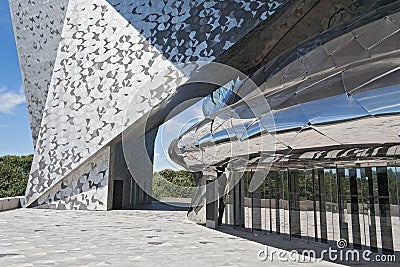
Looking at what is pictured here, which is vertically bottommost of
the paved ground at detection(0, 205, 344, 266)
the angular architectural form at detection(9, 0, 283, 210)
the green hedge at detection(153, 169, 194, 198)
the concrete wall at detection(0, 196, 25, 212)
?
the paved ground at detection(0, 205, 344, 266)

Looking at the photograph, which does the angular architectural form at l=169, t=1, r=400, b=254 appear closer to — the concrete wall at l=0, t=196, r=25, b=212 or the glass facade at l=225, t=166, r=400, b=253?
the glass facade at l=225, t=166, r=400, b=253

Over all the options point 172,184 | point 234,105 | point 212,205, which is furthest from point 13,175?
point 234,105

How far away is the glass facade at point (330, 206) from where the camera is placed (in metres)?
6.94

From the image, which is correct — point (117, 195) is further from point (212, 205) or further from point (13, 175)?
point (212, 205)

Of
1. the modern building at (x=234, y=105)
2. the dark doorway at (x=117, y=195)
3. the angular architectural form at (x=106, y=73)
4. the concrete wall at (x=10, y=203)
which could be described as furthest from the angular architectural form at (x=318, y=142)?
the concrete wall at (x=10, y=203)

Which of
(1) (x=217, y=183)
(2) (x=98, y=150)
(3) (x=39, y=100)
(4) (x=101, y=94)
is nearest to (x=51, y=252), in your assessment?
(1) (x=217, y=183)

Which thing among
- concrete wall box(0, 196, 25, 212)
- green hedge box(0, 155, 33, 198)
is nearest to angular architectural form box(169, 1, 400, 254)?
concrete wall box(0, 196, 25, 212)

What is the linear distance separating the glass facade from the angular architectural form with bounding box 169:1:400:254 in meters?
0.02

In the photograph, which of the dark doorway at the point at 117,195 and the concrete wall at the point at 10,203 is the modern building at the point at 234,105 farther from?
the concrete wall at the point at 10,203

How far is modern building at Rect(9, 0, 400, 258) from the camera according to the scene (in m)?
3.64

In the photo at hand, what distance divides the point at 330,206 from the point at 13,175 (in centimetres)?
2109

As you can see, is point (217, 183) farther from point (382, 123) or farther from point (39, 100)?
point (39, 100)

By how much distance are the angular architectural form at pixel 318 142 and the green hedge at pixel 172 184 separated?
1438cm

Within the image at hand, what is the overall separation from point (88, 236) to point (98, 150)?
9291 millimetres
